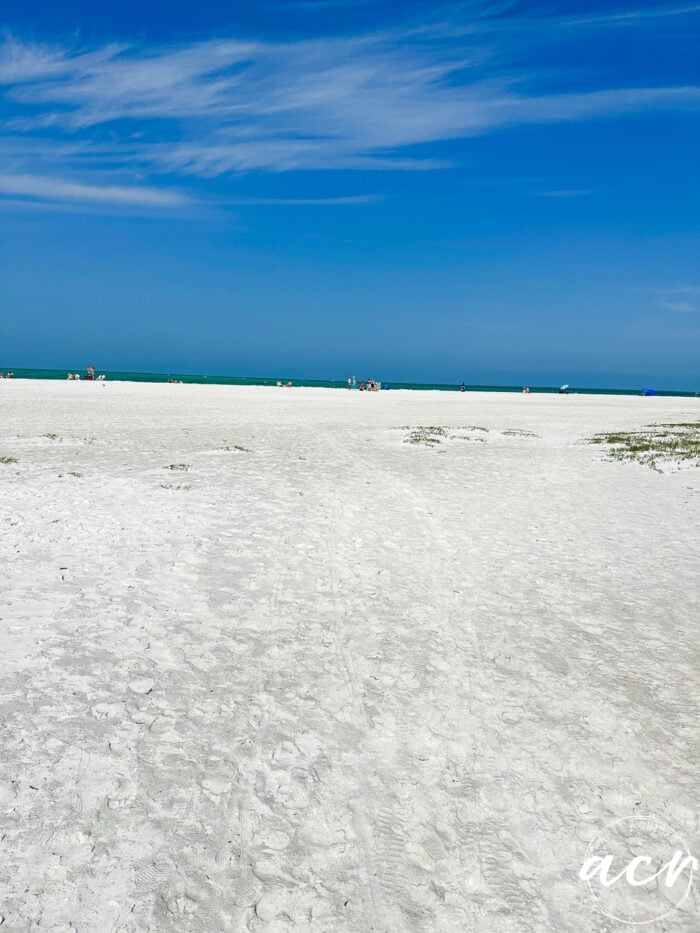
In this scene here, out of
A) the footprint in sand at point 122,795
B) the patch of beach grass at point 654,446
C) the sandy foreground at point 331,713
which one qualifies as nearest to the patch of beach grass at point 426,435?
the patch of beach grass at point 654,446

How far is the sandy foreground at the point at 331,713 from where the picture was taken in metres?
3.90

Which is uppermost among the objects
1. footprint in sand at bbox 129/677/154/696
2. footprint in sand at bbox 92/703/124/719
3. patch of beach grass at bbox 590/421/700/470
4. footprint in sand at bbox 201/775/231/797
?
patch of beach grass at bbox 590/421/700/470

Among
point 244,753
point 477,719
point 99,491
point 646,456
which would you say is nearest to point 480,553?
point 477,719

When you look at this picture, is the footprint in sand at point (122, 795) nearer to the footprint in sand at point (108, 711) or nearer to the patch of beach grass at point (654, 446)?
the footprint in sand at point (108, 711)

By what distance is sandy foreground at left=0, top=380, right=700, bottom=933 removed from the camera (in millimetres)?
3896

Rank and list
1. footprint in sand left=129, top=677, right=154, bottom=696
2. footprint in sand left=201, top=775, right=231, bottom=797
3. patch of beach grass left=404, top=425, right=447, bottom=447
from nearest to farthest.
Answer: footprint in sand left=201, top=775, right=231, bottom=797, footprint in sand left=129, top=677, right=154, bottom=696, patch of beach grass left=404, top=425, right=447, bottom=447

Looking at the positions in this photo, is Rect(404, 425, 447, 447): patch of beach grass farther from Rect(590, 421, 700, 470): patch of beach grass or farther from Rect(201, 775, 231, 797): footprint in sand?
Rect(201, 775, 231, 797): footprint in sand

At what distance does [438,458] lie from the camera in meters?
22.5

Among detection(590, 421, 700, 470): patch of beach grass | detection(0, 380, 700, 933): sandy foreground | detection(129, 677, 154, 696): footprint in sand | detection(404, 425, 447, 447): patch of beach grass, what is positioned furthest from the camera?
detection(404, 425, 447, 447): patch of beach grass

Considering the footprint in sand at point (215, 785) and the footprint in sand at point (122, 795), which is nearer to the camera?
the footprint in sand at point (122, 795)

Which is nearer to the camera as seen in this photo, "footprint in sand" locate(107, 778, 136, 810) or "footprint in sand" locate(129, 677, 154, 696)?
"footprint in sand" locate(107, 778, 136, 810)

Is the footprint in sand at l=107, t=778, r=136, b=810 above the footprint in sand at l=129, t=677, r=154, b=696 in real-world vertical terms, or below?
below

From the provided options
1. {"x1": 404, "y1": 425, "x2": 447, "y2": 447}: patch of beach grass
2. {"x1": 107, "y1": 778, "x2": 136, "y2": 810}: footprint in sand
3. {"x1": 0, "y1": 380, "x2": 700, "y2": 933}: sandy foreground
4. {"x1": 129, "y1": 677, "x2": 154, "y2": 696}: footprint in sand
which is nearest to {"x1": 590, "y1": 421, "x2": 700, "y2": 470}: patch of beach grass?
{"x1": 404, "y1": 425, "x2": 447, "y2": 447}: patch of beach grass

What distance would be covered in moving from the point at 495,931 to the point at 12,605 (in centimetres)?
661
